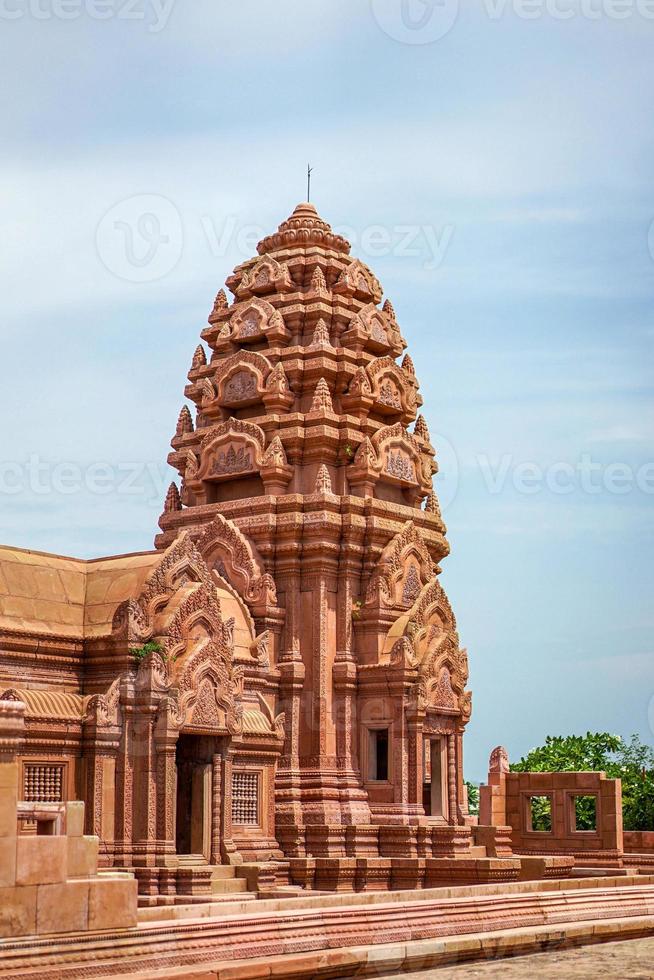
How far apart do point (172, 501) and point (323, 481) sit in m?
4.85

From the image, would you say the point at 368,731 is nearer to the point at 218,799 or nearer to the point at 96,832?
the point at 218,799

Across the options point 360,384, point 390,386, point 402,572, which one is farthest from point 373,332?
point 402,572

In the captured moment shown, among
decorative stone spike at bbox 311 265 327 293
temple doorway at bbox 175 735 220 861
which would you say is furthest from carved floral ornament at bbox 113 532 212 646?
decorative stone spike at bbox 311 265 327 293

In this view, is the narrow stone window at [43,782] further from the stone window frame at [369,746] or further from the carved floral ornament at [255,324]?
the carved floral ornament at [255,324]

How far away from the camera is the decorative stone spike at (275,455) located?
33250 millimetres

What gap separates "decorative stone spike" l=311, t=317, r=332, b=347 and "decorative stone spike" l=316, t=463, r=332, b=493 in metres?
3.41

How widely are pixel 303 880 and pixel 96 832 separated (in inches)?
250

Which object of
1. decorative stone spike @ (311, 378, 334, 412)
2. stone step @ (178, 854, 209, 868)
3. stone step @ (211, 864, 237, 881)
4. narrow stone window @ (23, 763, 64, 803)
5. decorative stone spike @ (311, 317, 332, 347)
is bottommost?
stone step @ (211, 864, 237, 881)

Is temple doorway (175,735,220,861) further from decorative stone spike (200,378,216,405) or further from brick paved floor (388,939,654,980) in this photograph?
decorative stone spike (200,378,216,405)

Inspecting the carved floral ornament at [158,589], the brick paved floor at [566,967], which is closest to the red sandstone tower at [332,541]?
the carved floral ornament at [158,589]

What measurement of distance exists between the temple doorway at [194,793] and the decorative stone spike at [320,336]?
11738mm

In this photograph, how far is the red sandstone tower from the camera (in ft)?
103

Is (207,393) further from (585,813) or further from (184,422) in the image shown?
(585,813)

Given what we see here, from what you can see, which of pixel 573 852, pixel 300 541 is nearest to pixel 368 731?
pixel 300 541
